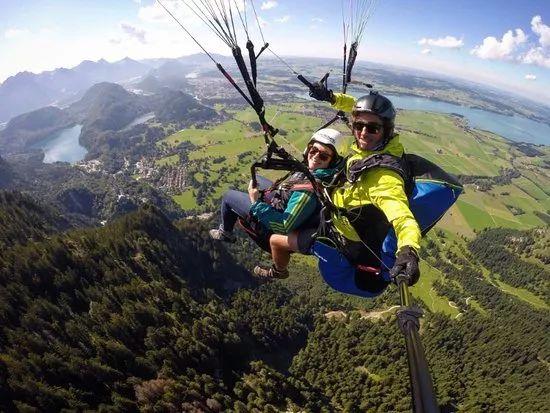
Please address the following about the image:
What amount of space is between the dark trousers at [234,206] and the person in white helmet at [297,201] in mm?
33

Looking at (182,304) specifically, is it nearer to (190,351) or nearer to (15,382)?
(190,351)

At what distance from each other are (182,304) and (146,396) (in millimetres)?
17956

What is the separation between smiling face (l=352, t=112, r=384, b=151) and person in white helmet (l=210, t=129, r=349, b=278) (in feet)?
3.39

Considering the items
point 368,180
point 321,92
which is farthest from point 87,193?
point 368,180

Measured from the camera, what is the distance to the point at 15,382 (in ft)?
166

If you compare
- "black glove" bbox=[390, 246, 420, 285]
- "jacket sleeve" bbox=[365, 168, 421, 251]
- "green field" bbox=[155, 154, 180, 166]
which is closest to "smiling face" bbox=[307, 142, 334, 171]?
"jacket sleeve" bbox=[365, 168, 421, 251]

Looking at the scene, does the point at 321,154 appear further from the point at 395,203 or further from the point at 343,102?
the point at 343,102

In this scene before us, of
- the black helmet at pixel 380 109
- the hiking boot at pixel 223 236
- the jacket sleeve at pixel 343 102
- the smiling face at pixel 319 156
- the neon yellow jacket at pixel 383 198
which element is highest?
the jacket sleeve at pixel 343 102

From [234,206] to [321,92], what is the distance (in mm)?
3705

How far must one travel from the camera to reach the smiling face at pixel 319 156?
7.54m

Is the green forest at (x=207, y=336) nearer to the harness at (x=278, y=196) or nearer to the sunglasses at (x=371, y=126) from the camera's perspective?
the harness at (x=278, y=196)

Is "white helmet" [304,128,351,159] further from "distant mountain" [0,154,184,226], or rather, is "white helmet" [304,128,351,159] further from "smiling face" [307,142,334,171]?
"distant mountain" [0,154,184,226]

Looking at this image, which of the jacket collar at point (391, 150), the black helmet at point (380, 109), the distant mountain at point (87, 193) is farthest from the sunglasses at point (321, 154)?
the distant mountain at point (87, 193)

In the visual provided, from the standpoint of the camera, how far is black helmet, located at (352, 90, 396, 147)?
6.36 m
